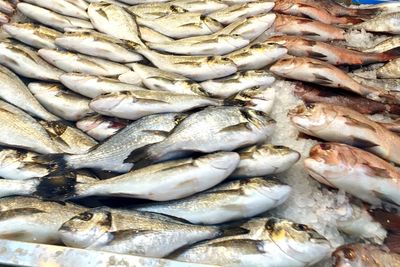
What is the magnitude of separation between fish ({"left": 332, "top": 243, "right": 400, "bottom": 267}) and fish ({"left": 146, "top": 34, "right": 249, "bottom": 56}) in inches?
66.7

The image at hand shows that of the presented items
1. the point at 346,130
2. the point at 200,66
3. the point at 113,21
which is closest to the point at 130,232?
the point at 346,130

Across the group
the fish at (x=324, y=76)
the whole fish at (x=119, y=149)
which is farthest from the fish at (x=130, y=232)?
the fish at (x=324, y=76)

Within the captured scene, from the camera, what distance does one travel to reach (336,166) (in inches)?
93.8

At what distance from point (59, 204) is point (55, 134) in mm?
Result: 636

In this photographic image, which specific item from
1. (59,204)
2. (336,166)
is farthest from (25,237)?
(336,166)

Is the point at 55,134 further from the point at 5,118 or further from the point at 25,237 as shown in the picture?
the point at 25,237

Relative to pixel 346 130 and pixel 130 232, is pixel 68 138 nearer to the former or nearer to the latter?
pixel 130 232

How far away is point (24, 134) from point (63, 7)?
127cm

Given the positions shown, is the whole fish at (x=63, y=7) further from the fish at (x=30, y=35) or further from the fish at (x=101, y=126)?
the fish at (x=101, y=126)

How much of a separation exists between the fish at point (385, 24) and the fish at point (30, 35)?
7.54 ft

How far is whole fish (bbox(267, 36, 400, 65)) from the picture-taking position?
3398 millimetres

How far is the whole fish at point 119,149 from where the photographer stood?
2.48 meters

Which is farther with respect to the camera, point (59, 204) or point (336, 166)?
point (336, 166)

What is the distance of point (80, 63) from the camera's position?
123 inches
